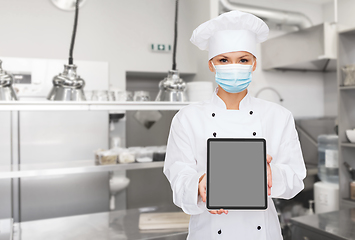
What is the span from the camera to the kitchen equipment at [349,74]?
2.62 meters

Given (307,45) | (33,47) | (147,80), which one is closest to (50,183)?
(33,47)

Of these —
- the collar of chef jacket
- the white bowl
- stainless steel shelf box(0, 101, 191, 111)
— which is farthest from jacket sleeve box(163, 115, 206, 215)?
the white bowl

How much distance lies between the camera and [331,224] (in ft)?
6.46

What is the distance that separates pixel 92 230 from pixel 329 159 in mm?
2091

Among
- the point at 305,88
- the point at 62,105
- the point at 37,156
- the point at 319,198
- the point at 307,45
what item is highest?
the point at 307,45

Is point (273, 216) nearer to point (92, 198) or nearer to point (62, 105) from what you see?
point (62, 105)

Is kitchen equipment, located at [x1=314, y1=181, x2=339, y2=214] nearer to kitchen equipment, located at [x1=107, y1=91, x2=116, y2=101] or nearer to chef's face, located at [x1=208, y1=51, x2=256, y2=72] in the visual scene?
kitchen equipment, located at [x1=107, y1=91, x2=116, y2=101]

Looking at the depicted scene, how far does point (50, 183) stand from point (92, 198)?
1.13 feet

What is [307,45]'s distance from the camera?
3211 mm

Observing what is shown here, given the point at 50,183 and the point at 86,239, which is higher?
the point at 50,183

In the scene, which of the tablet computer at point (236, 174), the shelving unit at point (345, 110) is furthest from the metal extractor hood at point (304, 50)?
the tablet computer at point (236, 174)

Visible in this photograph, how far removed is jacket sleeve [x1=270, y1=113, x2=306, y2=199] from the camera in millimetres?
1047

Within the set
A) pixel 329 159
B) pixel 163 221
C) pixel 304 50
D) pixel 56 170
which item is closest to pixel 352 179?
pixel 329 159

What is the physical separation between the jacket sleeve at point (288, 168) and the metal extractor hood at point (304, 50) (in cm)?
215
